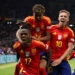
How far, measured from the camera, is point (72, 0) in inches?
1550

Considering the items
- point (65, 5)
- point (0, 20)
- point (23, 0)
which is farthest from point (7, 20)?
point (65, 5)

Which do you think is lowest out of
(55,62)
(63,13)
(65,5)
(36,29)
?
(55,62)

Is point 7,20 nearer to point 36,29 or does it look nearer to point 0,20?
point 0,20

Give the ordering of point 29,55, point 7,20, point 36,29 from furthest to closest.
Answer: point 7,20, point 36,29, point 29,55

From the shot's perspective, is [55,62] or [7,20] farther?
[7,20]

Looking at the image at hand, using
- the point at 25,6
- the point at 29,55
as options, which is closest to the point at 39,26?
the point at 29,55

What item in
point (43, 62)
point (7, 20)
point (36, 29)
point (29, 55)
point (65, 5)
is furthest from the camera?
point (65, 5)

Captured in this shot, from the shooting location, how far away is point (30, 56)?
4.05m

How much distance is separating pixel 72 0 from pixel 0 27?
12.5m

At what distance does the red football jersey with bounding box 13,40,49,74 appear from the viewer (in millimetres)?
4051

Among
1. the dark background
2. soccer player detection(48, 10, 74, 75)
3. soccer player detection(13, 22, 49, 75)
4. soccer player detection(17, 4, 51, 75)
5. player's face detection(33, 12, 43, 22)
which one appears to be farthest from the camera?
the dark background

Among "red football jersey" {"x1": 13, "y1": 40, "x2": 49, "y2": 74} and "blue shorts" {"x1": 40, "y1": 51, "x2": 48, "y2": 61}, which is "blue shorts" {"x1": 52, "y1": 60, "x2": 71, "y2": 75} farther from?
"red football jersey" {"x1": 13, "y1": 40, "x2": 49, "y2": 74}

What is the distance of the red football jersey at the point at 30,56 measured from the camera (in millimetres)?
4051

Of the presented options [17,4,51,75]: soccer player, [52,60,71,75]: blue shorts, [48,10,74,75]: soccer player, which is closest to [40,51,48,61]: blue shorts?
[17,4,51,75]: soccer player
